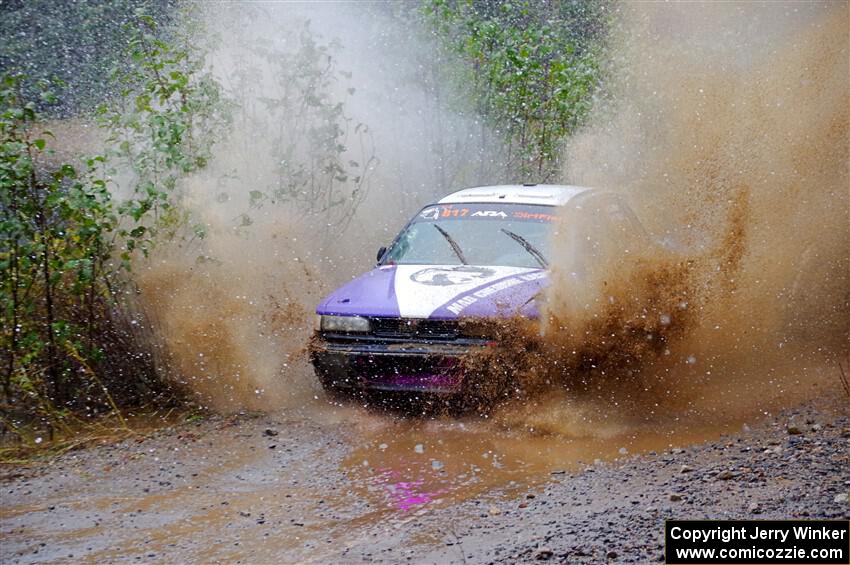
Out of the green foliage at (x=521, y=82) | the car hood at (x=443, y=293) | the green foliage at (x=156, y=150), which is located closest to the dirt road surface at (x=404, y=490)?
the car hood at (x=443, y=293)

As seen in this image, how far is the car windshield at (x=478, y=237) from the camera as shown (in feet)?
24.0

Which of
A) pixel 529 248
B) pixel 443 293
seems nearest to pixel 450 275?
pixel 443 293

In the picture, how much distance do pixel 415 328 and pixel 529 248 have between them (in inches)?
51.0

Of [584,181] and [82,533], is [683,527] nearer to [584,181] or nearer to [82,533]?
[82,533]

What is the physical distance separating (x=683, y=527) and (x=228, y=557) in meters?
2.02

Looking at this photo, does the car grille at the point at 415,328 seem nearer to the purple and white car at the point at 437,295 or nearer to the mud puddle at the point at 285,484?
the purple and white car at the point at 437,295

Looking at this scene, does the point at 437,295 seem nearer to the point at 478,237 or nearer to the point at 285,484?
the point at 478,237

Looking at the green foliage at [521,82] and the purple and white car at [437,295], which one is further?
the green foliage at [521,82]

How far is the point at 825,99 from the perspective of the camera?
1026 cm

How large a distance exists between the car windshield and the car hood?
0.55ft

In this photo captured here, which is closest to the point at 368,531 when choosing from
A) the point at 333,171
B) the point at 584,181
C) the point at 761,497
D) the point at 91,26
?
the point at 761,497

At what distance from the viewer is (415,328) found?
649 centimetres

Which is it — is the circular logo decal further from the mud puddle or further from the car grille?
the mud puddle
